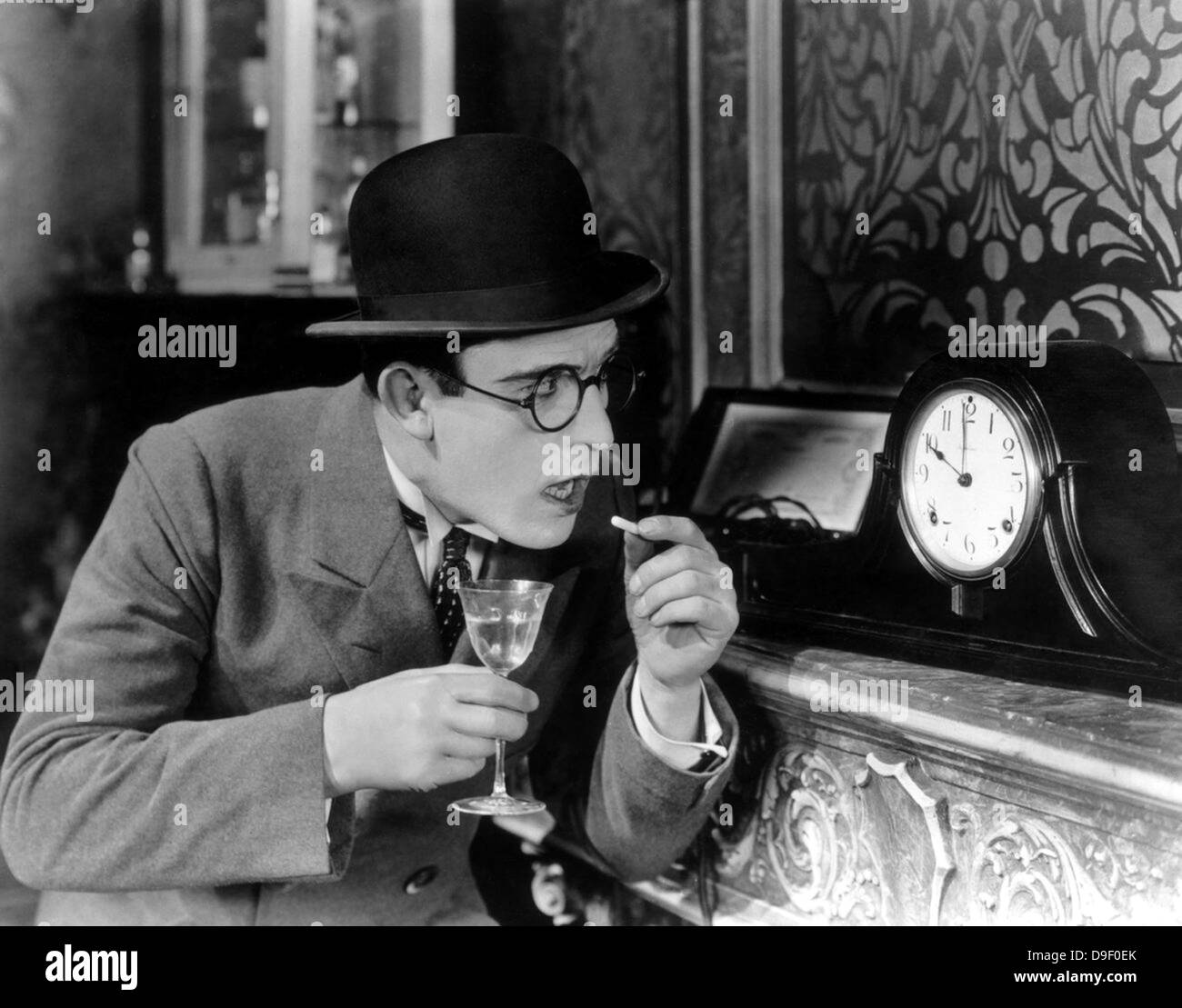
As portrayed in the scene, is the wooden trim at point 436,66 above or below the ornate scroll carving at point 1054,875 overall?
above

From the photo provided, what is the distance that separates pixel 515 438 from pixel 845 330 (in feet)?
2.50

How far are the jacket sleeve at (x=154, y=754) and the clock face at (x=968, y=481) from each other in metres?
0.75

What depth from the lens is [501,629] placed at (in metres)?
1.50

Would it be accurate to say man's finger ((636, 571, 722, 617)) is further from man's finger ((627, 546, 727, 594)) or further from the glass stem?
the glass stem

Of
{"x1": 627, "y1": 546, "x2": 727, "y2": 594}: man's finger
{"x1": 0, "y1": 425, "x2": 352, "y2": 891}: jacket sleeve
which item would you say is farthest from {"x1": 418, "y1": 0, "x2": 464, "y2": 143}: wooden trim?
{"x1": 627, "y1": 546, "x2": 727, "y2": 594}: man's finger

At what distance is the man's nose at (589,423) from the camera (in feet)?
5.12

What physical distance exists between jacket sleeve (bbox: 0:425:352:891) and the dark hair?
0.25 metres

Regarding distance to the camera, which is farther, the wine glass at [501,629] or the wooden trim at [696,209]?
the wooden trim at [696,209]

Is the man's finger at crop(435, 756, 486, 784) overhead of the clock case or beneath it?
beneath

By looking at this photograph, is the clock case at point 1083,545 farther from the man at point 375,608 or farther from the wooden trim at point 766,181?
the wooden trim at point 766,181

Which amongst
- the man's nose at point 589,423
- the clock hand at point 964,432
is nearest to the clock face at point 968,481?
the clock hand at point 964,432

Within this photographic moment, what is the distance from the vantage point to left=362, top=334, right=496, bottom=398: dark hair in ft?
5.08
